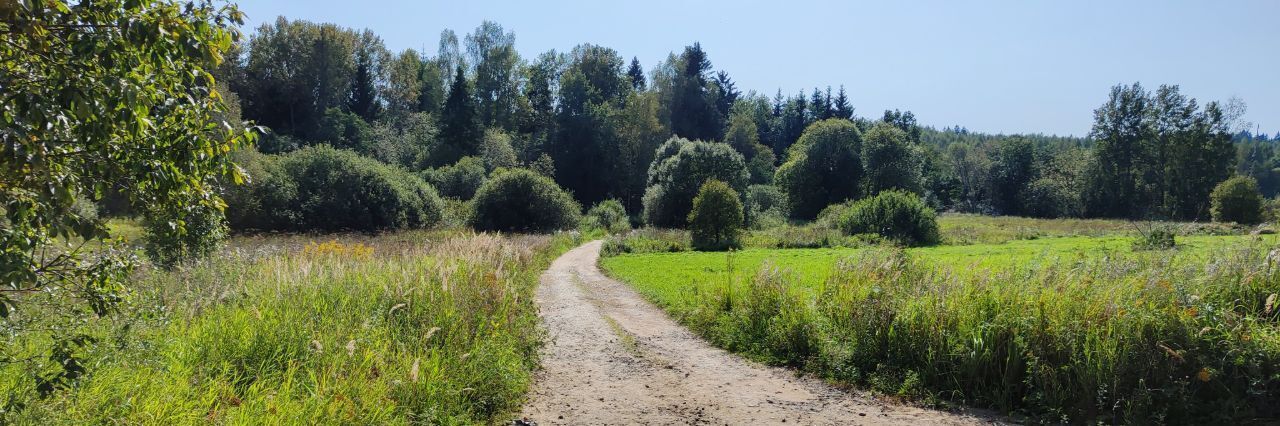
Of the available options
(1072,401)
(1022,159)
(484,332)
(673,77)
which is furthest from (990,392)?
(1022,159)

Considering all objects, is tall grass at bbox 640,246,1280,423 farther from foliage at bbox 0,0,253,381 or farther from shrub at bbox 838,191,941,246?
shrub at bbox 838,191,941,246

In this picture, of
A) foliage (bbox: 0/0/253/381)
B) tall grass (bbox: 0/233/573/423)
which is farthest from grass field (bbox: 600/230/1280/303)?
foliage (bbox: 0/0/253/381)

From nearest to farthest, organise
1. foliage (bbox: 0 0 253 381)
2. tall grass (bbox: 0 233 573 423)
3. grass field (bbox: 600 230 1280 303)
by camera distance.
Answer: foliage (bbox: 0 0 253 381)
tall grass (bbox: 0 233 573 423)
grass field (bbox: 600 230 1280 303)

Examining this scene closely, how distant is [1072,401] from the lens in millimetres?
7062

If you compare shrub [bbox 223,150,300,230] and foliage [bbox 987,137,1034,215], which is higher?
foliage [bbox 987,137,1034,215]

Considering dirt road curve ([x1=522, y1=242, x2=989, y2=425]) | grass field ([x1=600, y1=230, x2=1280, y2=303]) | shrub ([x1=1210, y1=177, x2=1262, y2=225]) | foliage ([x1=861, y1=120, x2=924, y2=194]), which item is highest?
foliage ([x1=861, y1=120, x2=924, y2=194])

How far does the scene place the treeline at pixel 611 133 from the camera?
5850 cm

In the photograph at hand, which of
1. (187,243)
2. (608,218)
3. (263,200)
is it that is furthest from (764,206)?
(187,243)

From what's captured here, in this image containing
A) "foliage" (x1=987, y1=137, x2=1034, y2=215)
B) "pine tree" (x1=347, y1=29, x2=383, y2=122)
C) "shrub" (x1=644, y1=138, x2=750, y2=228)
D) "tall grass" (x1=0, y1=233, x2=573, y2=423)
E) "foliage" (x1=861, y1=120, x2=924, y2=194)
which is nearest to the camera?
"tall grass" (x1=0, y1=233, x2=573, y2=423)

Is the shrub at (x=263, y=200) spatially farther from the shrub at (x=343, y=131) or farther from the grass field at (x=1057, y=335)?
the grass field at (x=1057, y=335)

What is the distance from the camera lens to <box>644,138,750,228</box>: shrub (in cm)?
4803

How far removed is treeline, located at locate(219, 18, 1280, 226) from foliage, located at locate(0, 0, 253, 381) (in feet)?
146

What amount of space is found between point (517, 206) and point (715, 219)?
610 inches

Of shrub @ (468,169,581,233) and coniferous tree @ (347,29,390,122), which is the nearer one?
shrub @ (468,169,581,233)
